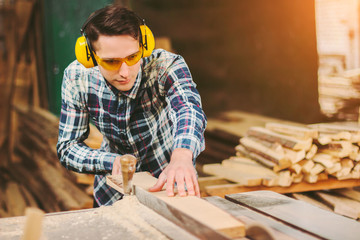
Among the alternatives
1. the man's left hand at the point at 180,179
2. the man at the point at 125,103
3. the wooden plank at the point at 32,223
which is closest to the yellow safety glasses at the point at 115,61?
the man at the point at 125,103

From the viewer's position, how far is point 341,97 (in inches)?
322

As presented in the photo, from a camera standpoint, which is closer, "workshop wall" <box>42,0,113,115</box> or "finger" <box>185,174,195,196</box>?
"finger" <box>185,174,195,196</box>

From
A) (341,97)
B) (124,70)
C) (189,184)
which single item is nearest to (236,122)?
(341,97)

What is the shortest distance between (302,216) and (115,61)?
1.32 m

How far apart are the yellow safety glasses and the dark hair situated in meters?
0.11

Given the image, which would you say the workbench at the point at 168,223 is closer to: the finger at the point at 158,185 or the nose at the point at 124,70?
the finger at the point at 158,185

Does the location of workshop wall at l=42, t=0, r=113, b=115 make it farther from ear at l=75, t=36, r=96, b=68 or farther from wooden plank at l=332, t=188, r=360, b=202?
wooden plank at l=332, t=188, r=360, b=202

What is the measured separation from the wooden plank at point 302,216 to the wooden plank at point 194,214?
1.35 feet

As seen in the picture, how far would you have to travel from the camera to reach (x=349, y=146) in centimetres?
390

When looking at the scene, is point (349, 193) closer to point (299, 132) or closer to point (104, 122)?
point (299, 132)

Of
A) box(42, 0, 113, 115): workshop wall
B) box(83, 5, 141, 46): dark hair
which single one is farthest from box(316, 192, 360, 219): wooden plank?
box(42, 0, 113, 115): workshop wall

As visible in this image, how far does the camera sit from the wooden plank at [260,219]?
76.4 inches

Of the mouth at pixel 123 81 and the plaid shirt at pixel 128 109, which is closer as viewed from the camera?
the mouth at pixel 123 81

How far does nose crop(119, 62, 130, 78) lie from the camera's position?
2.49 meters
